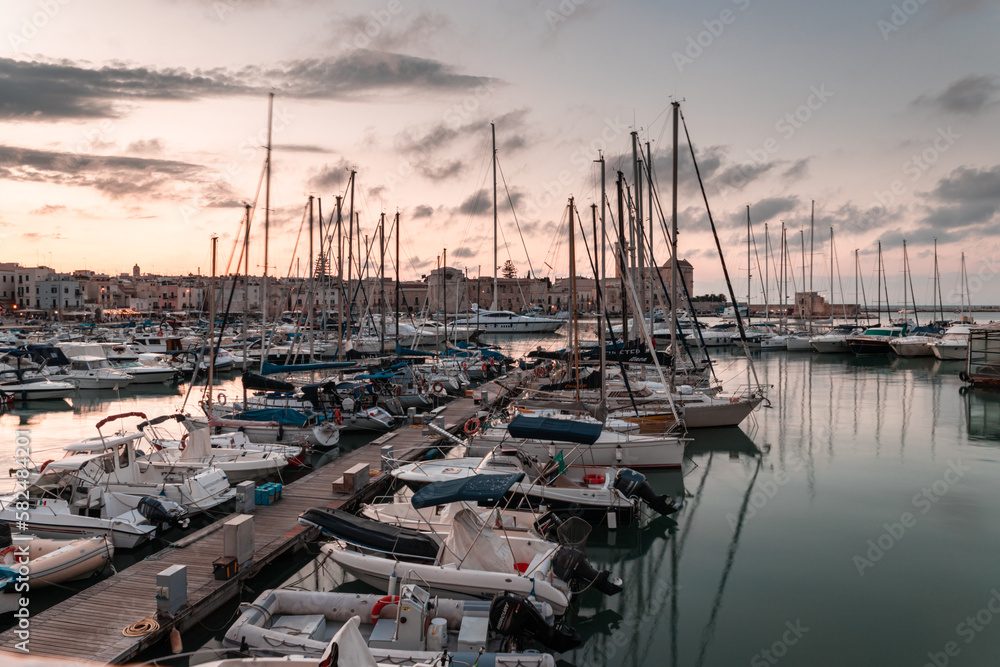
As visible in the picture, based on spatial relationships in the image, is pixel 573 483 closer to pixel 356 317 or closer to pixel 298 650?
pixel 298 650

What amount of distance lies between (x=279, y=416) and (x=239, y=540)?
11.6 meters

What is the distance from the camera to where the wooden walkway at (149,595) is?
8508 mm

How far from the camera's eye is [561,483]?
15.2m

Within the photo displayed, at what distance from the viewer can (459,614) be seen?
8.98 metres

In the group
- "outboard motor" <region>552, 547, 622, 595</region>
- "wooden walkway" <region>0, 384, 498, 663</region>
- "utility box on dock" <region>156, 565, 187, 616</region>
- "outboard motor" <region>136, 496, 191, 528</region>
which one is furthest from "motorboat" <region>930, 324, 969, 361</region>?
"utility box on dock" <region>156, 565, 187, 616</region>

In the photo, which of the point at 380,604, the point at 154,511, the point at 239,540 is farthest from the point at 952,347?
the point at 154,511

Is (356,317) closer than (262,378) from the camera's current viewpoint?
No

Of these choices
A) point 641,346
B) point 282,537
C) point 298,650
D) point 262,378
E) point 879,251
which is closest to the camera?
point 298,650

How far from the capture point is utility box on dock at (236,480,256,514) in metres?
13.8

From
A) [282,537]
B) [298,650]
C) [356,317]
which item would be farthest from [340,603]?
[356,317]

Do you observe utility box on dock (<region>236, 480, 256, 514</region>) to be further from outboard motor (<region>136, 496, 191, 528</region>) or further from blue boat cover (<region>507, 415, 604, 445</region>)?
blue boat cover (<region>507, 415, 604, 445</region>)

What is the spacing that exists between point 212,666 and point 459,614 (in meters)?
3.38

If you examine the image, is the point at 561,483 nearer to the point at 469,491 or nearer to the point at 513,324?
the point at 469,491

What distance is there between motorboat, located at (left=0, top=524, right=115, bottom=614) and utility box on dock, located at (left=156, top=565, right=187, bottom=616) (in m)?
2.71
